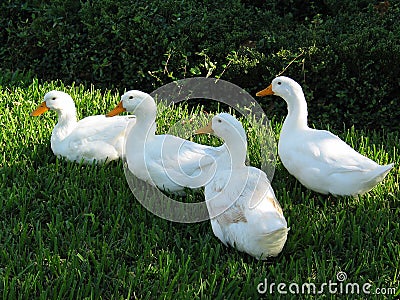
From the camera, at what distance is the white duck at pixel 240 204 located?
2998 mm

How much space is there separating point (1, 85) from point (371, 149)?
10.7 ft

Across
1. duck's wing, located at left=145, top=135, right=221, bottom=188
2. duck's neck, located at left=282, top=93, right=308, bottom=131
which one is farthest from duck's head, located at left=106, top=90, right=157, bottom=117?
duck's neck, located at left=282, top=93, right=308, bottom=131

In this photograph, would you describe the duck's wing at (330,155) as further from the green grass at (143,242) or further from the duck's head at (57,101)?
the duck's head at (57,101)

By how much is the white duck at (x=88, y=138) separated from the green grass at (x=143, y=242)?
85mm

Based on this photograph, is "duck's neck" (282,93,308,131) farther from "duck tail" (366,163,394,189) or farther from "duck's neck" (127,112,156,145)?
"duck's neck" (127,112,156,145)

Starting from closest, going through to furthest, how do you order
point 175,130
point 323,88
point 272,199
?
point 272,199
point 175,130
point 323,88

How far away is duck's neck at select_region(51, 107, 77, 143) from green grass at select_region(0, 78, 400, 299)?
0.19m

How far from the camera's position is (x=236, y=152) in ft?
11.0

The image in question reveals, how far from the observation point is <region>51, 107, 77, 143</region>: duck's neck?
4.15 metres

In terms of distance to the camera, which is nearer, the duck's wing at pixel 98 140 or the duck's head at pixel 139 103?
the duck's head at pixel 139 103

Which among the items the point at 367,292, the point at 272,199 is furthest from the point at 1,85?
the point at 367,292

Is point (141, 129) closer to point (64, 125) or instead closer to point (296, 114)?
point (64, 125)

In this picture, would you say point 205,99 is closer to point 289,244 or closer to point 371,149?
point 371,149

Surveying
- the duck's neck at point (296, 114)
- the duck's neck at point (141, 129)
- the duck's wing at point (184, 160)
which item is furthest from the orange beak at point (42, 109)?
the duck's neck at point (296, 114)
